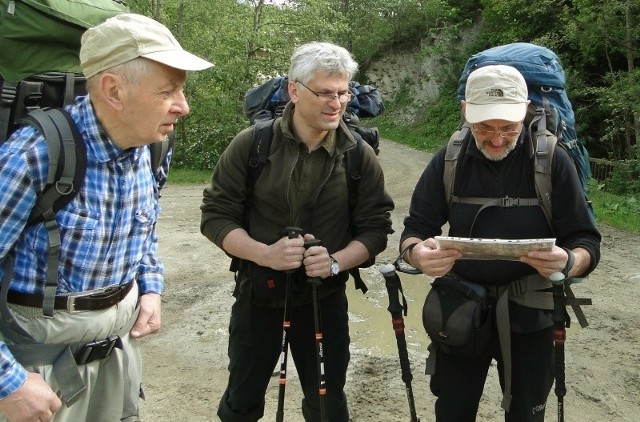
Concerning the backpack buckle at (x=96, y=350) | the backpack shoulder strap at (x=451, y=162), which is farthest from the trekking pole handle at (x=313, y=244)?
the backpack buckle at (x=96, y=350)

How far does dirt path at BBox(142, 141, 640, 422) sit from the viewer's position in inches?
171

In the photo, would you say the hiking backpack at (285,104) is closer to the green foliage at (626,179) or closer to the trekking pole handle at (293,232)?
the trekking pole handle at (293,232)

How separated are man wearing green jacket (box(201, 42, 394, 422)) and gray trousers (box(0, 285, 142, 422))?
75 centimetres

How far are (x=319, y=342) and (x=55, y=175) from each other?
5.13 ft

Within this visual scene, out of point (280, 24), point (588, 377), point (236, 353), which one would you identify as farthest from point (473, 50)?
point (236, 353)

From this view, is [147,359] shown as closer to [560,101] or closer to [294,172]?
[294,172]

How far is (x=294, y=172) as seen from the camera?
3.12 m

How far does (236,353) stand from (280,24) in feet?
62.2

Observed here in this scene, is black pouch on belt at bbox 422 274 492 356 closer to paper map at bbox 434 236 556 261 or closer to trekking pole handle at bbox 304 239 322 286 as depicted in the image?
paper map at bbox 434 236 556 261

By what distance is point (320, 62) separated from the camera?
3.00 meters

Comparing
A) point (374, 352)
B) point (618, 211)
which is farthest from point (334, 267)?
point (618, 211)

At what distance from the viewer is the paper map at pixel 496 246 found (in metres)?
2.52

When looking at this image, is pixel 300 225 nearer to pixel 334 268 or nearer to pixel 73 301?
pixel 334 268

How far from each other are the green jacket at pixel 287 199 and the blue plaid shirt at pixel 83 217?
0.75 metres
